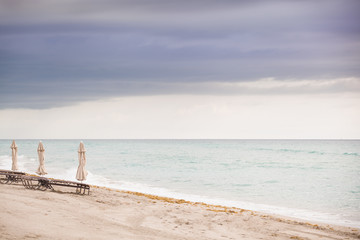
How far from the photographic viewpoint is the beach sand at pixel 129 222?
349 inches

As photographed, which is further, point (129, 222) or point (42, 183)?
point (42, 183)

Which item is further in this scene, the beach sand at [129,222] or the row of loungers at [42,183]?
the row of loungers at [42,183]

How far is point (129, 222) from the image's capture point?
11.1m

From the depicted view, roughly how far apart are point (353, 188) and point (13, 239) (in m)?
25.3

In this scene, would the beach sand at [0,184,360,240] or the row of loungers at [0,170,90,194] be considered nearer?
the beach sand at [0,184,360,240]

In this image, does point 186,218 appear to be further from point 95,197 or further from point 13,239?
point 13,239

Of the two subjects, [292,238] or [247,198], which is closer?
[292,238]

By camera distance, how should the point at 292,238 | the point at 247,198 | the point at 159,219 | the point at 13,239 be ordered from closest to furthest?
the point at 13,239 → the point at 292,238 → the point at 159,219 → the point at 247,198

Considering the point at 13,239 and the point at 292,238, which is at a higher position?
the point at 13,239

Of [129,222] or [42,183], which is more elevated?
[42,183]

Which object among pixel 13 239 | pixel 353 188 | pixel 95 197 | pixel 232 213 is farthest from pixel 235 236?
pixel 353 188

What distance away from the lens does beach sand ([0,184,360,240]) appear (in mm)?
8859

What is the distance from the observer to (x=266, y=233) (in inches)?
443

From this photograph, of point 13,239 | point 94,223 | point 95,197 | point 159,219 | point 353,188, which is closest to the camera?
point 13,239
